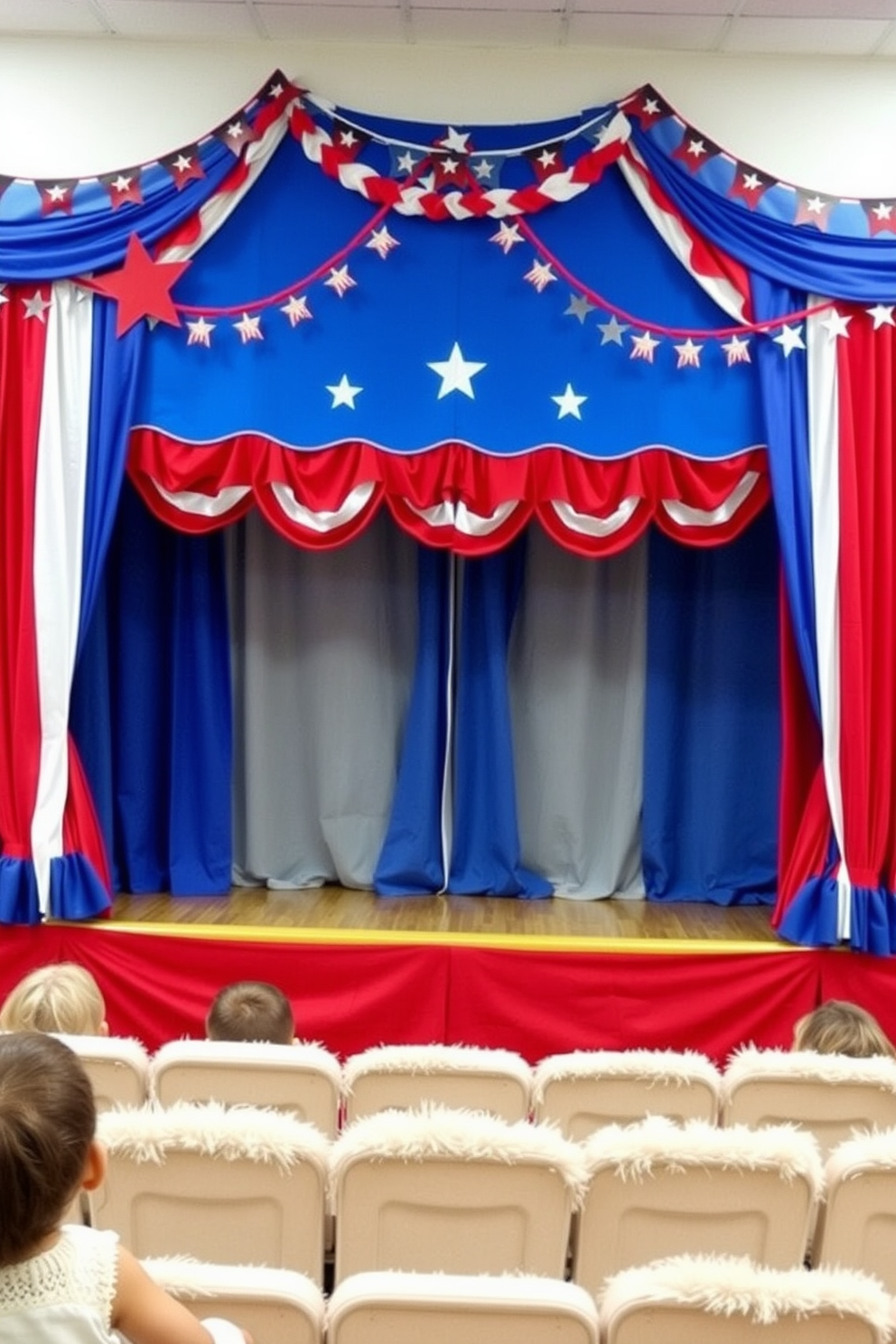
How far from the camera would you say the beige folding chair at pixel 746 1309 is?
1680 mm

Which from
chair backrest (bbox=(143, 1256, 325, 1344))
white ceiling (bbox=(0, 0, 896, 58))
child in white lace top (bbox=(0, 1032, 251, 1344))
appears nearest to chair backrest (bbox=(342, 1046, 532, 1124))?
chair backrest (bbox=(143, 1256, 325, 1344))

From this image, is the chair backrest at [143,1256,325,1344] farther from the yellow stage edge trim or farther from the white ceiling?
the white ceiling

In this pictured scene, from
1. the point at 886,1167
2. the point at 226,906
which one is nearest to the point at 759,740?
the point at 226,906

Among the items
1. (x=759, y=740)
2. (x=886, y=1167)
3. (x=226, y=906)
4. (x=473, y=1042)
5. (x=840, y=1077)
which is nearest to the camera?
(x=886, y=1167)

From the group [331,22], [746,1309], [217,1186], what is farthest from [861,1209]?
[331,22]

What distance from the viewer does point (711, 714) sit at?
6.32 metres

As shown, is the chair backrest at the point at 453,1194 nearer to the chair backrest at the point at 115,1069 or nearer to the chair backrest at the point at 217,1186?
the chair backrest at the point at 217,1186

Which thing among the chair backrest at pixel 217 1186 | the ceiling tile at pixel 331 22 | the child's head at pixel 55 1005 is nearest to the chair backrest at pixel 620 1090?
the chair backrest at pixel 217 1186

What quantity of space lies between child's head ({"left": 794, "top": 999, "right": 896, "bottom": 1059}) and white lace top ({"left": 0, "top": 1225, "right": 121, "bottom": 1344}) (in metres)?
2.22

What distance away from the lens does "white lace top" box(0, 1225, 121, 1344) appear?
135cm

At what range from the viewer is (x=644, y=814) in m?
6.35

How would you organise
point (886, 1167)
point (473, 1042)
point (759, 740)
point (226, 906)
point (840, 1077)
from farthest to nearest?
point (759, 740) → point (226, 906) → point (473, 1042) → point (840, 1077) → point (886, 1167)

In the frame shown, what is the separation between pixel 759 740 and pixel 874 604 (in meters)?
1.20

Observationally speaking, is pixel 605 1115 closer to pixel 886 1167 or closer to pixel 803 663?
pixel 886 1167
